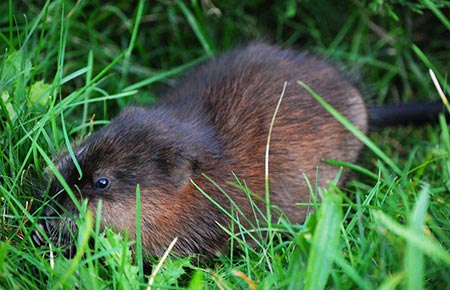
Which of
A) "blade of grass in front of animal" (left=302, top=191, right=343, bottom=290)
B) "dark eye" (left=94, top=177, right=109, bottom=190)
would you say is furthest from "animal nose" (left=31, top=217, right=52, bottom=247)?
"blade of grass in front of animal" (left=302, top=191, right=343, bottom=290)

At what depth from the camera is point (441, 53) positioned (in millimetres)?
5859

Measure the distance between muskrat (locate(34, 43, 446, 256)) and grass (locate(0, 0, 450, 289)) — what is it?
151 mm

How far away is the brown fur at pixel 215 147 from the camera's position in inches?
148

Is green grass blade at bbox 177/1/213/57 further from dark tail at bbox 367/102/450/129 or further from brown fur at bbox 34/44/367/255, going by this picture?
dark tail at bbox 367/102/450/129

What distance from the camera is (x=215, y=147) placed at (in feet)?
13.4

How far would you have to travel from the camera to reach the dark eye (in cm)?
370

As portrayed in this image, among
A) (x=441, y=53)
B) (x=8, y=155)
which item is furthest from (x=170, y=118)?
(x=441, y=53)

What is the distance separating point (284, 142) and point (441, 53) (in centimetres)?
225

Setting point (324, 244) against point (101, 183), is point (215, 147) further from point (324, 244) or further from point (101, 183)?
point (324, 244)

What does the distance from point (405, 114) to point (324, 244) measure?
2.55 metres

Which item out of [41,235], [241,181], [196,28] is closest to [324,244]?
[241,181]

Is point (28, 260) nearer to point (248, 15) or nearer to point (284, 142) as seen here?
point (284, 142)

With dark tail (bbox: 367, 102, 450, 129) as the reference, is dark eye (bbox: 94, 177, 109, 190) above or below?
above

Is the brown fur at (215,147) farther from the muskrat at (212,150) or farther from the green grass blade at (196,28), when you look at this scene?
the green grass blade at (196,28)
